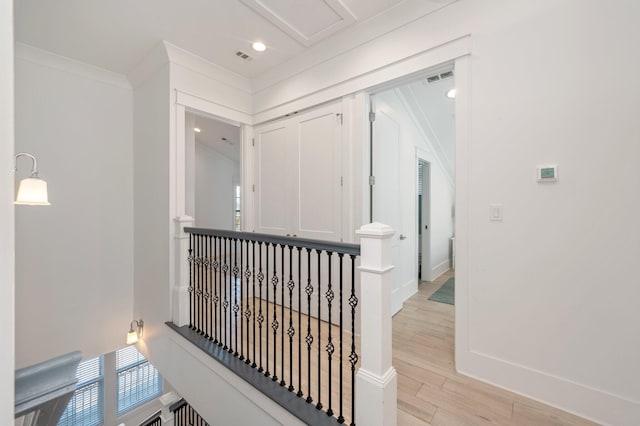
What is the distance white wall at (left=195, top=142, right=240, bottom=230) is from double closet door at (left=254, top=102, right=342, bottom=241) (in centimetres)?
472

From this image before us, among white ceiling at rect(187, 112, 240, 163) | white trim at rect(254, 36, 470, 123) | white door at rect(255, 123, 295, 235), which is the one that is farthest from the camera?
white ceiling at rect(187, 112, 240, 163)

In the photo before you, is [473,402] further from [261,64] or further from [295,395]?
[261,64]

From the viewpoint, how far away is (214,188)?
7.84m

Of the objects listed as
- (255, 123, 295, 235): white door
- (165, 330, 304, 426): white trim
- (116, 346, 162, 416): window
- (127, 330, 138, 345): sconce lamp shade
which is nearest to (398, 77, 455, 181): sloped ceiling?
(255, 123, 295, 235): white door

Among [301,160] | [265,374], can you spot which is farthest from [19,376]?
[301,160]

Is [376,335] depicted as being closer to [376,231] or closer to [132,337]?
[376,231]

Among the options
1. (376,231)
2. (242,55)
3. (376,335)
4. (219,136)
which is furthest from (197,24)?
(219,136)

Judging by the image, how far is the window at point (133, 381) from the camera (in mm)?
5039

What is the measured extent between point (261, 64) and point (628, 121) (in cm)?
321

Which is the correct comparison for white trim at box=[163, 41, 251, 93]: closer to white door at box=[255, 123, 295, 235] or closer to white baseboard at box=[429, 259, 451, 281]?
white door at box=[255, 123, 295, 235]

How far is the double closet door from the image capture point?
2.69m

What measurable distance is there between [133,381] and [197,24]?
6599mm

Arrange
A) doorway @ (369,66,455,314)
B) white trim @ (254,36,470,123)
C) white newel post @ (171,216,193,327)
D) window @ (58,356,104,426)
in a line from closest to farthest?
1. white trim @ (254,36,470,123)
2. white newel post @ (171,216,193,327)
3. doorway @ (369,66,455,314)
4. window @ (58,356,104,426)

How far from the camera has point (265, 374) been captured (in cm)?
181
